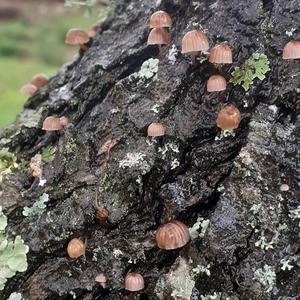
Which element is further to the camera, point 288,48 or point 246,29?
point 246,29

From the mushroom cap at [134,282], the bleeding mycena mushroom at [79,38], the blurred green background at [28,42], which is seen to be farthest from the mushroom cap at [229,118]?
the blurred green background at [28,42]

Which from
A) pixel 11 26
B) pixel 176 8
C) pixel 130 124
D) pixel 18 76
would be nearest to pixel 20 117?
pixel 130 124

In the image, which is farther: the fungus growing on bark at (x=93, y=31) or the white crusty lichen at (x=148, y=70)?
the fungus growing on bark at (x=93, y=31)

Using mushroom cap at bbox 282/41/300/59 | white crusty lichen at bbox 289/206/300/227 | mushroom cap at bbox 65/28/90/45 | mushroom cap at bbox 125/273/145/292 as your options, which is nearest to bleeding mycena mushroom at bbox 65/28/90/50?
mushroom cap at bbox 65/28/90/45

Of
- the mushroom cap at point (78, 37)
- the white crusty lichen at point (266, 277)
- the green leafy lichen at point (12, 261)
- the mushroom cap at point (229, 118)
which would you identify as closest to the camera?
the white crusty lichen at point (266, 277)

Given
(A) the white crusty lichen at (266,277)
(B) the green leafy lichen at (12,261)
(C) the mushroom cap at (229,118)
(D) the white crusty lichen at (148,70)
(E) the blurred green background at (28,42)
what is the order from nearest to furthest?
(A) the white crusty lichen at (266,277), (C) the mushroom cap at (229,118), (B) the green leafy lichen at (12,261), (D) the white crusty lichen at (148,70), (E) the blurred green background at (28,42)

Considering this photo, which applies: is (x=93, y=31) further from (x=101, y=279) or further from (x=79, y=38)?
(x=101, y=279)

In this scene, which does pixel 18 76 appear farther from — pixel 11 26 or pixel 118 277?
pixel 118 277

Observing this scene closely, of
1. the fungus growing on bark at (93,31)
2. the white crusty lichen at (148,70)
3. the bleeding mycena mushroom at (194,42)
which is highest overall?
the bleeding mycena mushroom at (194,42)

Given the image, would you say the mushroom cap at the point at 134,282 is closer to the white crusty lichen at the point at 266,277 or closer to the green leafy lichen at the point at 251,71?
the white crusty lichen at the point at 266,277
